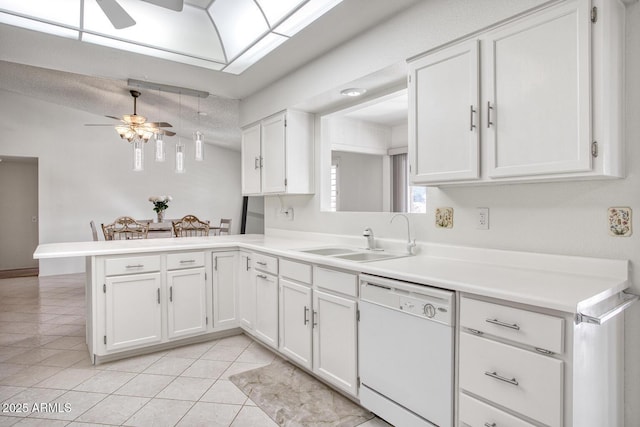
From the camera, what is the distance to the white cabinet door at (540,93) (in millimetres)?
1432

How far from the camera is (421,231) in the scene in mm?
2420

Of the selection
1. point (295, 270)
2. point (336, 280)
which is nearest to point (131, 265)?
point (295, 270)

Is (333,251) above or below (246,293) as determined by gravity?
above

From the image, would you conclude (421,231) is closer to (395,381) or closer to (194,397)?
(395,381)

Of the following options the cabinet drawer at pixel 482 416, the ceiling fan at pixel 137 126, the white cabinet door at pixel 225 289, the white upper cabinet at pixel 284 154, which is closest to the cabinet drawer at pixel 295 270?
the white cabinet door at pixel 225 289

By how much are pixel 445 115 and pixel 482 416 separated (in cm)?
139

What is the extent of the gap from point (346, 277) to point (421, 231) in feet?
2.16

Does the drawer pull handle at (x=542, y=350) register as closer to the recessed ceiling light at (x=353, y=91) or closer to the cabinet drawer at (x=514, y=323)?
the cabinet drawer at (x=514, y=323)

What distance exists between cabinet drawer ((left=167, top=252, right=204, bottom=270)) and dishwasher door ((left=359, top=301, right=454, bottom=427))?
169cm

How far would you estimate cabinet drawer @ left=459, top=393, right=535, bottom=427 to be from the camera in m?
1.34

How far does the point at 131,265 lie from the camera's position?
9.21 ft

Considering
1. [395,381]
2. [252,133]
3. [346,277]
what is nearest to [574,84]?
[346,277]

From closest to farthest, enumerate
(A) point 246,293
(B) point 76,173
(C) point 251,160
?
(A) point 246,293 → (C) point 251,160 → (B) point 76,173

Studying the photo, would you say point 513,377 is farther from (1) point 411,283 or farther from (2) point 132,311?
(2) point 132,311
